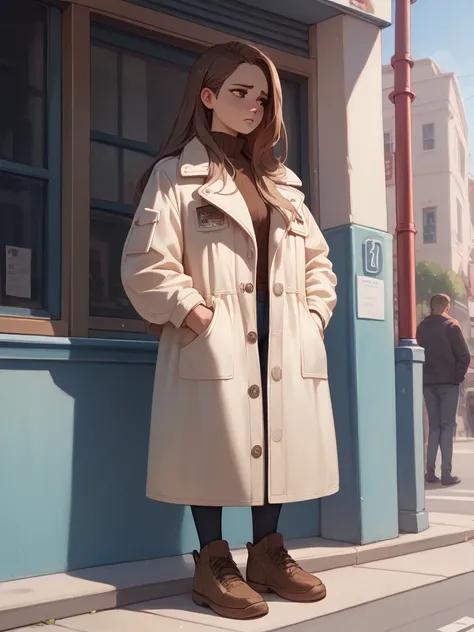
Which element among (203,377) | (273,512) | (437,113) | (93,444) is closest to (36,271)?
(93,444)

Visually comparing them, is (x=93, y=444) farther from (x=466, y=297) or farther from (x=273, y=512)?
(x=466, y=297)

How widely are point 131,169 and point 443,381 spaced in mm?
4479

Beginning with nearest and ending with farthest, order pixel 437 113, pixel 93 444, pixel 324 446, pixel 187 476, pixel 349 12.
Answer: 1. pixel 187 476
2. pixel 324 446
3. pixel 93 444
4. pixel 349 12
5. pixel 437 113

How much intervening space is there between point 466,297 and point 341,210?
38892 millimetres

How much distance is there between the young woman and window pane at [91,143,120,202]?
0.52 m

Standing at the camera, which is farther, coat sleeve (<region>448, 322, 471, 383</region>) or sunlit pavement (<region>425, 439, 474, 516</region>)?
coat sleeve (<region>448, 322, 471, 383</region>)

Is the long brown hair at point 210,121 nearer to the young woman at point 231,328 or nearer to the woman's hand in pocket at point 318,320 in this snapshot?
the young woman at point 231,328

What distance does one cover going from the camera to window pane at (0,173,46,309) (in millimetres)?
3723

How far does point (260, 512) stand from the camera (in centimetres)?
342

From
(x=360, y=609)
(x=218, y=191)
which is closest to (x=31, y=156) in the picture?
(x=218, y=191)

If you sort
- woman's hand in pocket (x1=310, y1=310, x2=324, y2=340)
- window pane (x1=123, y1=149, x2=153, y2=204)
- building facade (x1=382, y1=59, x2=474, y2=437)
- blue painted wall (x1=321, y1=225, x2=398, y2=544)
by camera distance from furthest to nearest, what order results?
building facade (x1=382, y1=59, x2=474, y2=437) → blue painted wall (x1=321, y1=225, x2=398, y2=544) → window pane (x1=123, y1=149, x2=153, y2=204) → woman's hand in pocket (x1=310, y1=310, x2=324, y2=340)

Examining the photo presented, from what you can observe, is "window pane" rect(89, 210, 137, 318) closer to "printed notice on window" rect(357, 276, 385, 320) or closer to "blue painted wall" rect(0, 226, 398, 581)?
"blue painted wall" rect(0, 226, 398, 581)

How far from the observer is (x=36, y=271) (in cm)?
380

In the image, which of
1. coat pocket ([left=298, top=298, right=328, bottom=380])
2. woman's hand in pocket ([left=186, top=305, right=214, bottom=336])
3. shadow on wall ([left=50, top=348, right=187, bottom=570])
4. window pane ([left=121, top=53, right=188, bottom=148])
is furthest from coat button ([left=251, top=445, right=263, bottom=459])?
window pane ([left=121, top=53, right=188, bottom=148])
